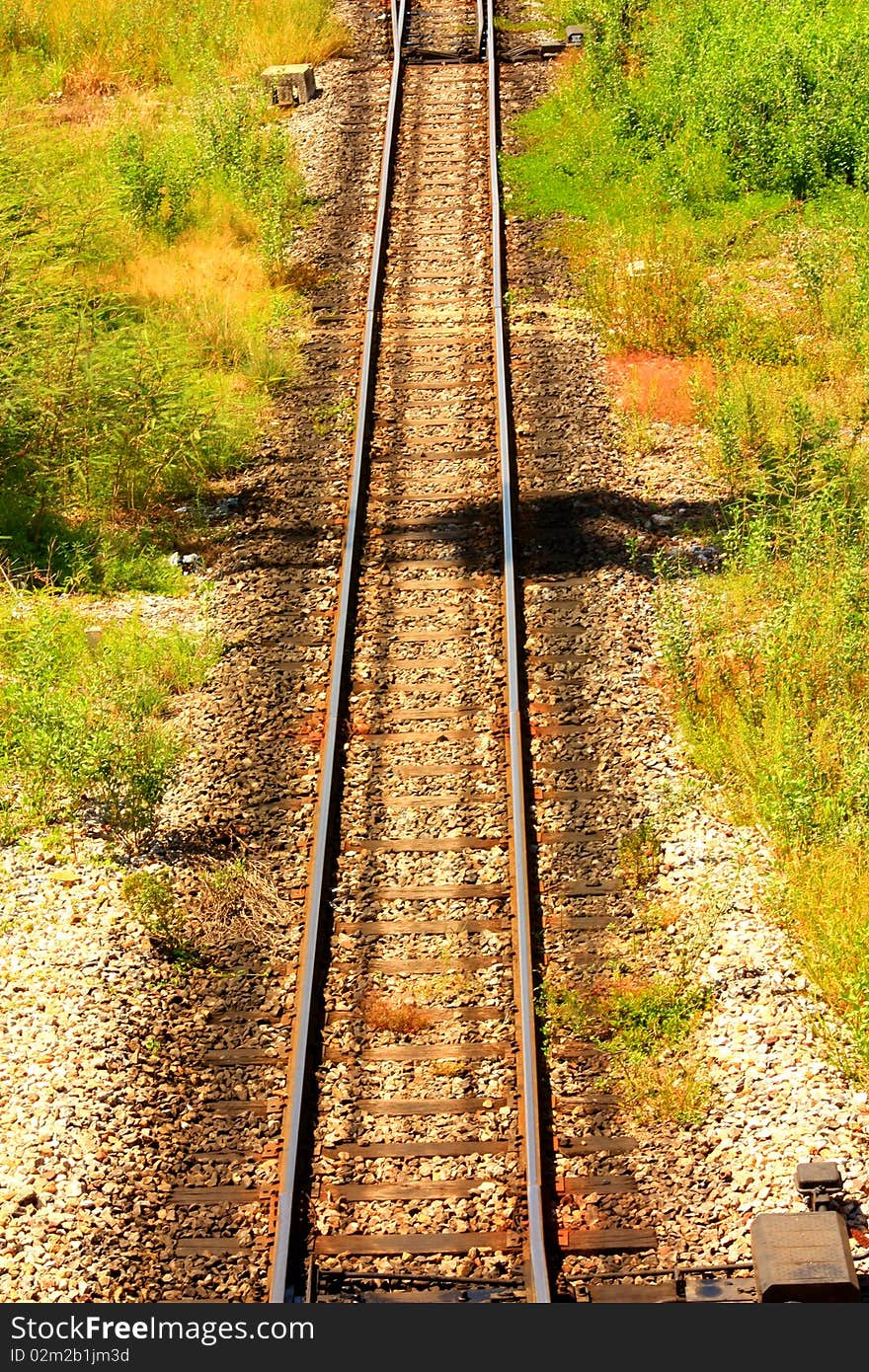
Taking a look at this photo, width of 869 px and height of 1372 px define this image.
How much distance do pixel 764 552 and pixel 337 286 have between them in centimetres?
705

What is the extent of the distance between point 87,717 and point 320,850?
2.04 metres

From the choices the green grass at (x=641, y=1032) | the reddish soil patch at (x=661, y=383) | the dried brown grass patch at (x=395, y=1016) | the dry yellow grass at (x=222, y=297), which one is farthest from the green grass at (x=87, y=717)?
the reddish soil patch at (x=661, y=383)

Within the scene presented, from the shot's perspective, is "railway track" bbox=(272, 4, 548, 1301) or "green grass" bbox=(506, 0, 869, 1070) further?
"green grass" bbox=(506, 0, 869, 1070)

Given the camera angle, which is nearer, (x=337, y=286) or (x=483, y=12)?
(x=337, y=286)

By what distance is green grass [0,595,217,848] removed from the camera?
31.9 ft

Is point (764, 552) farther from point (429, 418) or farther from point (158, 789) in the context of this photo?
point (158, 789)

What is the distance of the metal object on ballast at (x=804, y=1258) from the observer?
6.62 meters

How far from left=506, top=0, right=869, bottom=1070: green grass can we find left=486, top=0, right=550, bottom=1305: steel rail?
1131mm

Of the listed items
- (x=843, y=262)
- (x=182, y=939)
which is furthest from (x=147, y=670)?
(x=843, y=262)

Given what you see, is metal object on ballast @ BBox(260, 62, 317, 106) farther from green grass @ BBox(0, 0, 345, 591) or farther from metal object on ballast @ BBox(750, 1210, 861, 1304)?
metal object on ballast @ BBox(750, 1210, 861, 1304)

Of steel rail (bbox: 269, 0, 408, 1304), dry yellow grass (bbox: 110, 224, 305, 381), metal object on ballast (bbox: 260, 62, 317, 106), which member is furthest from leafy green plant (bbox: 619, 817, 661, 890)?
metal object on ballast (bbox: 260, 62, 317, 106)

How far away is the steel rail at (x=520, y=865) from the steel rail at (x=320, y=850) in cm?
114

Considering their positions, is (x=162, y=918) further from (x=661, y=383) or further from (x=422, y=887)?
(x=661, y=383)
